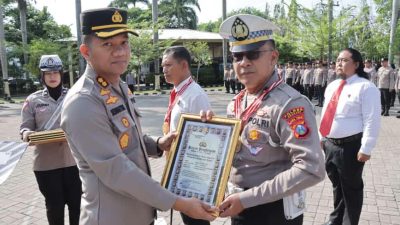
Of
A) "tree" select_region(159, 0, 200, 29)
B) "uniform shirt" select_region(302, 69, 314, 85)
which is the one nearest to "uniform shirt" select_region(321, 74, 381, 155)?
"uniform shirt" select_region(302, 69, 314, 85)

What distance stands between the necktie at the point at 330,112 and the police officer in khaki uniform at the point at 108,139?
2182 mm

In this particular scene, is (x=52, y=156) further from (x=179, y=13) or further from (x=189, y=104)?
(x=179, y=13)

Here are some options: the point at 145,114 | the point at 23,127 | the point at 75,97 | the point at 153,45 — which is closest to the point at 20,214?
the point at 23,127

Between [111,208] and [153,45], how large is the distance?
23981 mm

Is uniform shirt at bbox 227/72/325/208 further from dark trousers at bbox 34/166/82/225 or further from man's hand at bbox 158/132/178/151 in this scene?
dark trousers at bbox 34/166/82/225

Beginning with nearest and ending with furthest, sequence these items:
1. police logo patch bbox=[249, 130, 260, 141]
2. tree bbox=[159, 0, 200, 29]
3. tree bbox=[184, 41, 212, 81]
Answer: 1. police logo patch bbox=[249, 130, 260, 141]
2. tree bbox=[184, 41, 212, 81]
3. tree bbox=[159, 0, 200, 29]

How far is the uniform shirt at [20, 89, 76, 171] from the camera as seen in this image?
11.5ft

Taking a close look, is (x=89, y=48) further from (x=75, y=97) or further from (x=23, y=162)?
(x=23, y=162)

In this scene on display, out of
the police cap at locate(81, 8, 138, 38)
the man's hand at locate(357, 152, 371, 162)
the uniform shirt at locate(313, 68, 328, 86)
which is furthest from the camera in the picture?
the uniform shirt at locate(313, 68, 328, 86)

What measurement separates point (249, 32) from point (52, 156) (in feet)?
7.72

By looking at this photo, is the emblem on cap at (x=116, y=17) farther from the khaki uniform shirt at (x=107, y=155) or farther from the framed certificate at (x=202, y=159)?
the framed certificate at (x=202, y=159)

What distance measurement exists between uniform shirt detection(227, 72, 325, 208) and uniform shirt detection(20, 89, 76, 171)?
201cm

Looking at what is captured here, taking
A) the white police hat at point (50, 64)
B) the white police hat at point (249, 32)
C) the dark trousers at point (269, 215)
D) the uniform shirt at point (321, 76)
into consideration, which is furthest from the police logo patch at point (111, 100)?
the uniform shirt at point (321, 76)

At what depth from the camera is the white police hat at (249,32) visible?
2148 millimetres
